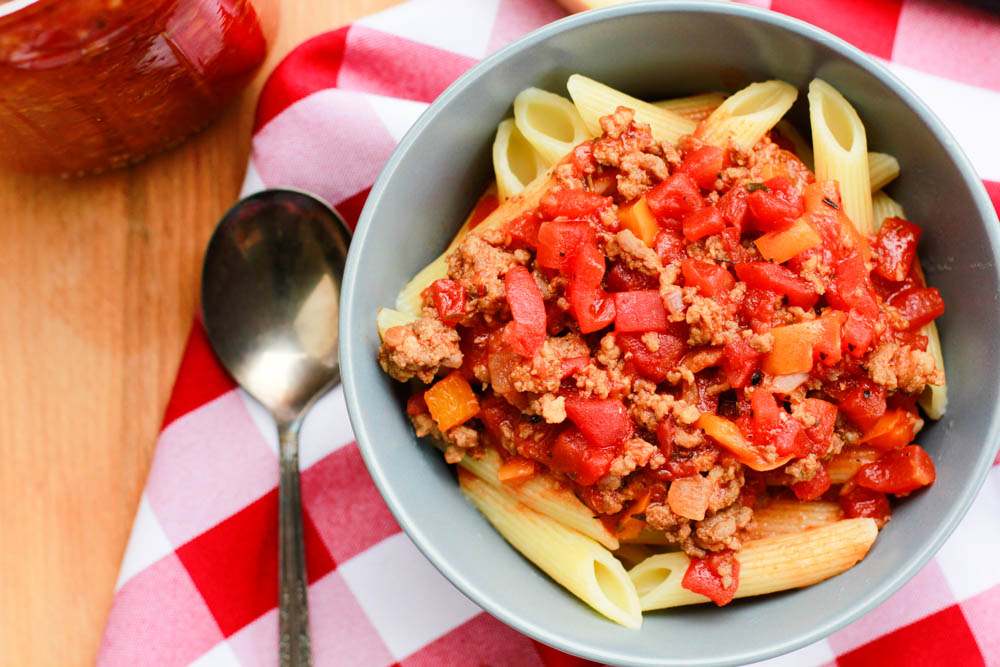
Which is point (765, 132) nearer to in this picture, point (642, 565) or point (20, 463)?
point (642, 565)

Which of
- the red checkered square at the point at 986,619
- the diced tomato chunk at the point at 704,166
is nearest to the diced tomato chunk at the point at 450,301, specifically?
the diced tomato chunk at the point at 704,166

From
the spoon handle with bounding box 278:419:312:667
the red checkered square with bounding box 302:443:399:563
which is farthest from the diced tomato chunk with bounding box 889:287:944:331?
the spoon handle with bounding box 278:419:312:667

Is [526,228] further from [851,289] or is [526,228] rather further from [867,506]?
[867,506]

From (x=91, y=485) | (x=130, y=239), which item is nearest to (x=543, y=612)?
(x=91, y=485)

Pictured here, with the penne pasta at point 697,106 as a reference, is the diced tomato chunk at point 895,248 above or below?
below

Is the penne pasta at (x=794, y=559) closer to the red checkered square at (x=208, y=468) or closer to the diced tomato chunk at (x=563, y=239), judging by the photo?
the diced tomato chunk at (x=563, y=239)
